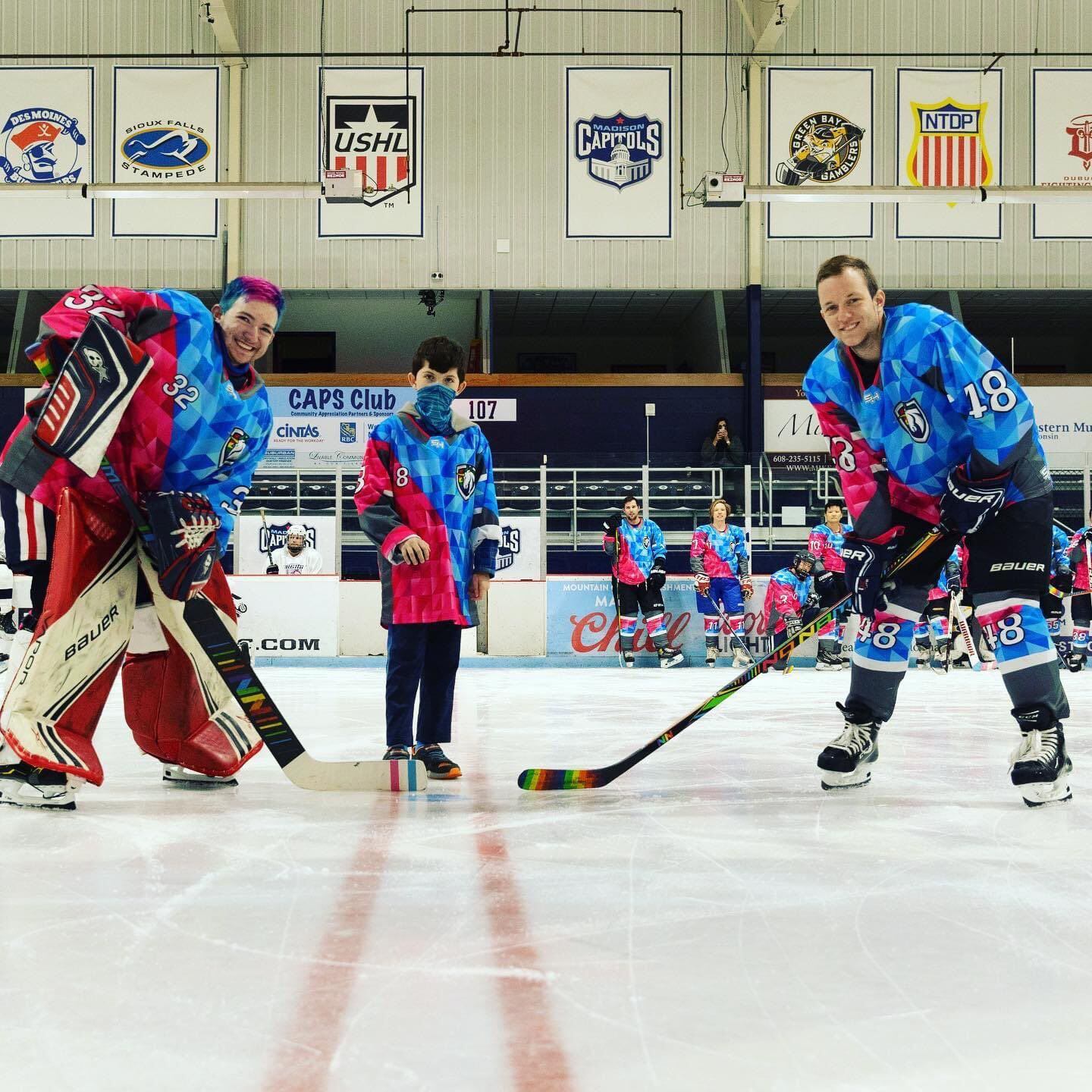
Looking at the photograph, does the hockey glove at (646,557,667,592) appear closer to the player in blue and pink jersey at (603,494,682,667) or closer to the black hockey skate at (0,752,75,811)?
the player in blue and pink jersey at (603,494,682,667)

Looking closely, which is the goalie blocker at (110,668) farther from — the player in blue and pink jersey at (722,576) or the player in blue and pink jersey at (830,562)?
the player in blue and pink jersey at (722,576)

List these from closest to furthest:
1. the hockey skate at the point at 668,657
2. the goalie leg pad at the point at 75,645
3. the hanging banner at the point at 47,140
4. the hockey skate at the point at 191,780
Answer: the goalie leg pad at the point at 75,645
the hockey skate at the point at 191,780
the hockey skate at the point at 668,657
the hanging banner at the point at 47,140

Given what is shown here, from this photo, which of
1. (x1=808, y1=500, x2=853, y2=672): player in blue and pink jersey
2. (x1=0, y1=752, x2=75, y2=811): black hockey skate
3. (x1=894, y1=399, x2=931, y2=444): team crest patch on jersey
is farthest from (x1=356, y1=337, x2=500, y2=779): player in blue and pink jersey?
(x1=808, y1=500, x2=853, y2=672): player in blue and pink jersey

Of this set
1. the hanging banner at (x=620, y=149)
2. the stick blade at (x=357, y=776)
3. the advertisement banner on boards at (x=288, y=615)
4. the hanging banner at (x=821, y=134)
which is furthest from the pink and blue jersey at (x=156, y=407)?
the hanging banner at (x=821, y=134)

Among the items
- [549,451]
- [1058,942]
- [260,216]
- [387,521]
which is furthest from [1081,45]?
[1058,942]

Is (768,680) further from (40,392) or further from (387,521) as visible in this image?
(40,392)

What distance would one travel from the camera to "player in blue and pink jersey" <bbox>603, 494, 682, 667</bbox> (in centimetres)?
1002

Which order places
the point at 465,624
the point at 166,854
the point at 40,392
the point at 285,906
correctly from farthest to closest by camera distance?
the point at 465,624
the point at 40,392
the point at 166,854
the point at 285,906

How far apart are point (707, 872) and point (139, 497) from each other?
63.0 inches

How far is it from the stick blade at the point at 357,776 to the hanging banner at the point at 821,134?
509 inches

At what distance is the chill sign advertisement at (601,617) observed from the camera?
34.4 ft

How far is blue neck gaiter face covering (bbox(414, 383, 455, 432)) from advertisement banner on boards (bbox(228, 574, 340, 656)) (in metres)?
7.29

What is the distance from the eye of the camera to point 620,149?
1435cm

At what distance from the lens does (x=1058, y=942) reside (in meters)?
1.51
